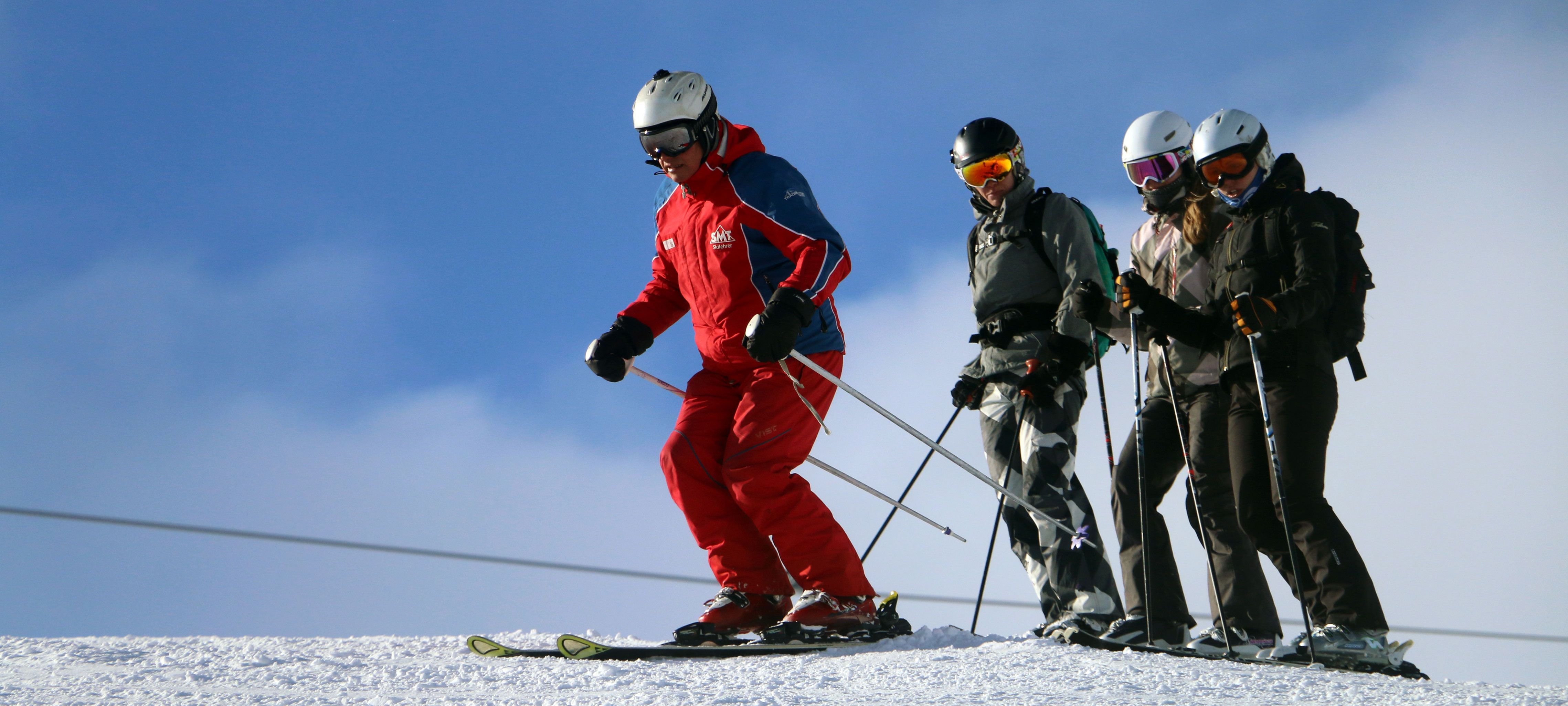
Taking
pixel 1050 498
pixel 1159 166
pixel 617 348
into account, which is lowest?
pixel 1050 498

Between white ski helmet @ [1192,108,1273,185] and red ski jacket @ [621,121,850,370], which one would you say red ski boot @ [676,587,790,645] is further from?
white ski helmet @ [1192,108,1273,185]

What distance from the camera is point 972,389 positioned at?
458 centimetres

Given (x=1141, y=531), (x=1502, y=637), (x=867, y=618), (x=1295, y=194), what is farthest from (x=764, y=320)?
(x=1502, y=637)

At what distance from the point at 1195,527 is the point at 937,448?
0.94 m

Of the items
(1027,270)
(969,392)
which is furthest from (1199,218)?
(969,392)

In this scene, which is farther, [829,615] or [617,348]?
[617,348]

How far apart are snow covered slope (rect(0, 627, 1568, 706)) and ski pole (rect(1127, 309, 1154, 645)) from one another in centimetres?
35

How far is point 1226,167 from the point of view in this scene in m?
3.95

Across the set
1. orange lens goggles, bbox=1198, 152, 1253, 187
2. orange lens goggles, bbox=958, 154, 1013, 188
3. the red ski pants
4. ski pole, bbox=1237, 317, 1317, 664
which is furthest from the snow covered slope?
orange lens goggles, bbox=958, 154, 1013, 188

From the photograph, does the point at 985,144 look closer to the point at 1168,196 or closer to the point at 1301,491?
the point at 1168,196

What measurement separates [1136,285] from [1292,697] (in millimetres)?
1413

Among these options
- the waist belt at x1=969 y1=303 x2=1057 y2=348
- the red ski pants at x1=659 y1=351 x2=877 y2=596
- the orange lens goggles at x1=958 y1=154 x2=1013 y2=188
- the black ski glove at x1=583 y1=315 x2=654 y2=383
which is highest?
the orange lens goggles at x1=958 y1=154 x2=1013 y2=188

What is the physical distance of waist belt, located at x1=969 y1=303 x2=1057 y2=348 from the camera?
172 inches

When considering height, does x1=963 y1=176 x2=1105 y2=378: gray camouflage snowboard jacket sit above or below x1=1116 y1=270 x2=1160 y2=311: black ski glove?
above
